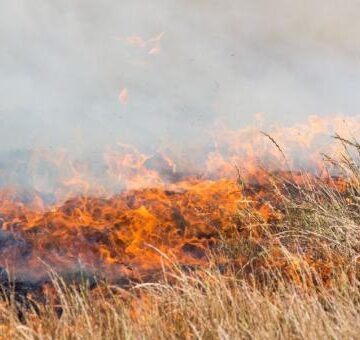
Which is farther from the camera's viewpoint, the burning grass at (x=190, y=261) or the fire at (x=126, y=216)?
the fire at (x=126, y=216)

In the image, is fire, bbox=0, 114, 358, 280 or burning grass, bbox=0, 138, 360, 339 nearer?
burning grass, bbox=0, 138, 360, 339

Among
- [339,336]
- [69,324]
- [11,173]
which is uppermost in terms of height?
[339,336]

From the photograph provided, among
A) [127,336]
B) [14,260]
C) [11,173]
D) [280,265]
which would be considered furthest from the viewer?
[11,173]

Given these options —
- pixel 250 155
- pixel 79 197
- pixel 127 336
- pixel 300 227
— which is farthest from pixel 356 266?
pixel 250 155

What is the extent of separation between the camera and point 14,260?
806 cm

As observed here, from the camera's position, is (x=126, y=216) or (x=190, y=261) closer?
(x=190, y=261)

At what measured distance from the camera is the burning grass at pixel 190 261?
3.40m

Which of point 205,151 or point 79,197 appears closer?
point 79,197

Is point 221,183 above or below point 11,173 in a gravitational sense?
above

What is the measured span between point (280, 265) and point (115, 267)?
337 centimetres

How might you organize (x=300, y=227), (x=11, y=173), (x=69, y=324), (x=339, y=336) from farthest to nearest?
(x=11, y=173) → (x=300, y=227) → (x=69, y=324) → (x=339, y=336)

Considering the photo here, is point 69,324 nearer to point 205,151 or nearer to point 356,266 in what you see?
point 356,266

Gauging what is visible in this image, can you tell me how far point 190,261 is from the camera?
7.29 meters

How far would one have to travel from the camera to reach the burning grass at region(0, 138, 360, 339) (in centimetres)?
340
